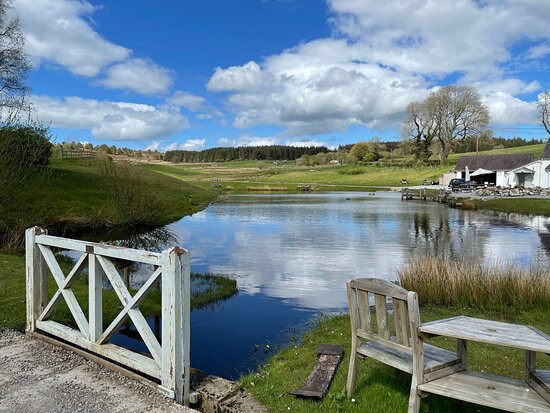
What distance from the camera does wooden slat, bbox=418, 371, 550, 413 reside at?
4035mm

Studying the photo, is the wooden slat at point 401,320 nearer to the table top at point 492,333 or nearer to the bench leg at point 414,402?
the table top at point 492,333

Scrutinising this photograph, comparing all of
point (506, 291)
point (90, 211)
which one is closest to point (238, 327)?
point (506, 291)

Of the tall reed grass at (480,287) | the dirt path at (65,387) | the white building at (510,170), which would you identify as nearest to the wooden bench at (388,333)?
the dirt path at (65,387)

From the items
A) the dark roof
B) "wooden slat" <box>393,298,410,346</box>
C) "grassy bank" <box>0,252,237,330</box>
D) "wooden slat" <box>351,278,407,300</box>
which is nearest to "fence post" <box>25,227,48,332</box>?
"grassy bank" <box>0,252,237,330</box>

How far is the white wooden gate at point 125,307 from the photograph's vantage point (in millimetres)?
5203

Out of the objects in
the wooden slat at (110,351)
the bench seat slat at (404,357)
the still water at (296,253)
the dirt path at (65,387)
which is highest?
the bench seat slat at (404,357)

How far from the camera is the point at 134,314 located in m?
5.80

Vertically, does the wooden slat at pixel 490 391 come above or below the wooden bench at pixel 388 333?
below

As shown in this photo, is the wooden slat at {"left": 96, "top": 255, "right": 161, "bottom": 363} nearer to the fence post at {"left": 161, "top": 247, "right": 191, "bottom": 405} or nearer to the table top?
the fence post at {"left": 161, "top": 247, "right": 191, "bottom": 405}

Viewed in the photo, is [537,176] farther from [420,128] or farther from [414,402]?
[414,402]

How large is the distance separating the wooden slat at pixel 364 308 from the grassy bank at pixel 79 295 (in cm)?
585

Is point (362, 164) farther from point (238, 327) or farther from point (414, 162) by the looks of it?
point (238, 327)

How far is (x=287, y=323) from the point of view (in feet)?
35.7

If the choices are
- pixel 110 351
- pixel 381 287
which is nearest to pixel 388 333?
pixel 381 287
